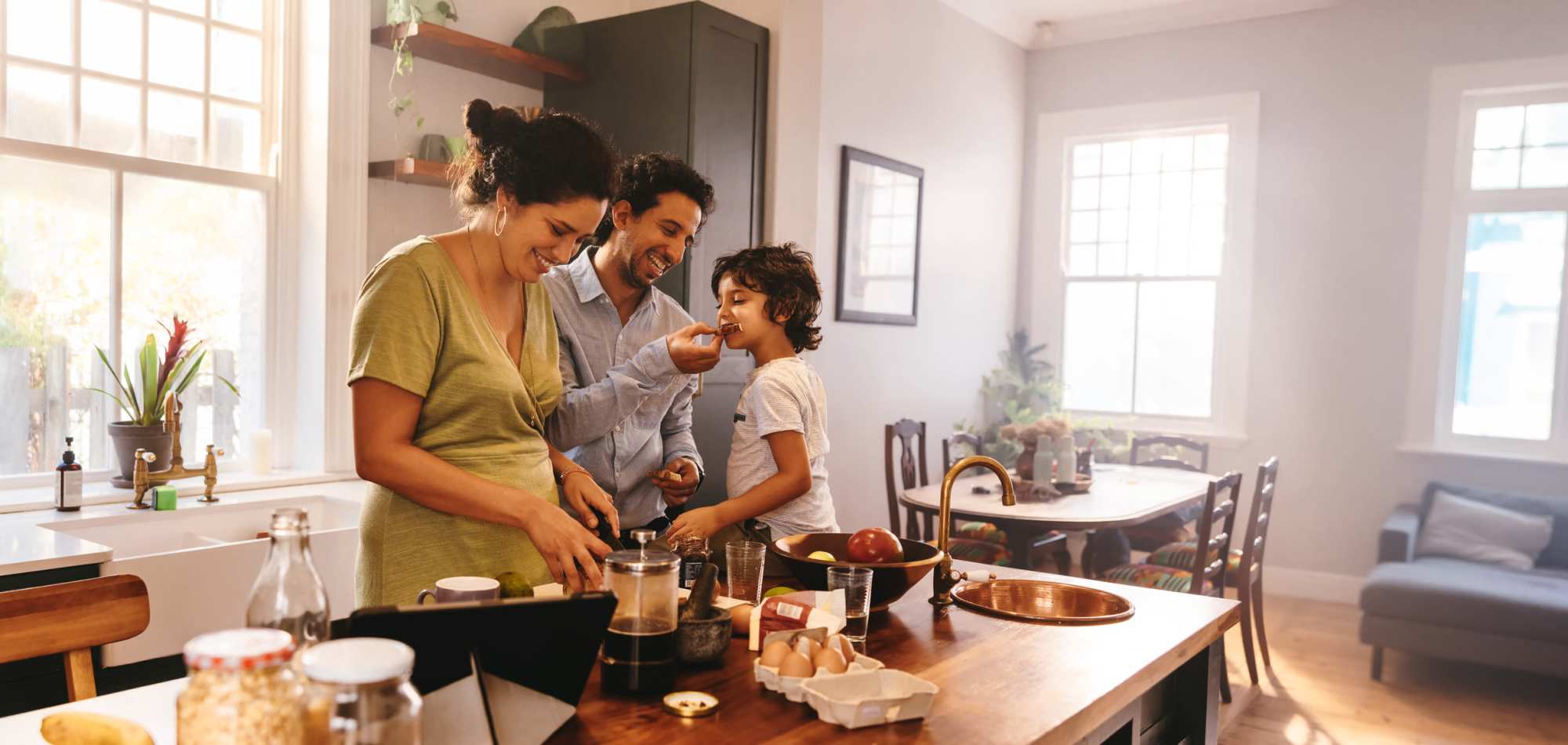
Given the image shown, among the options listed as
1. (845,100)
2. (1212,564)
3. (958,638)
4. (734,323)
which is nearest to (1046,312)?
(845,100)

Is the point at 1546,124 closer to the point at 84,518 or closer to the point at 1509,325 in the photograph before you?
the point at 1509,325

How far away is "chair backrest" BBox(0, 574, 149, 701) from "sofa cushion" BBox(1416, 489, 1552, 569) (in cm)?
527

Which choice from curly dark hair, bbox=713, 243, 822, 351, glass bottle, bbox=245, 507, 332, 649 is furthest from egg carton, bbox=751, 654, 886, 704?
curly dark hair, bbox=713, 243, 822, 351

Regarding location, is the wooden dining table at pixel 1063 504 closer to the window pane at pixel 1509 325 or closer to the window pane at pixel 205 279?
the window pane at pixel 1509 325

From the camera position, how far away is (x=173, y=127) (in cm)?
306

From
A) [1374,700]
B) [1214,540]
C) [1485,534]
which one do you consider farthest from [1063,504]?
[1485,534]

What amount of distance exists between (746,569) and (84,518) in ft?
6.28

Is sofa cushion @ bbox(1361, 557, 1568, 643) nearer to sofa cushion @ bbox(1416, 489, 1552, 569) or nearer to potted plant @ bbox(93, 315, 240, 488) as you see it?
sofa cushion @ bbox(1416, 489, 1552, 569)

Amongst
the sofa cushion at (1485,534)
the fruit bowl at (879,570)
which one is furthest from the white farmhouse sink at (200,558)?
the sofa cushion at (1485,534)

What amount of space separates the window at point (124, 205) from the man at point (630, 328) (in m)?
1.50

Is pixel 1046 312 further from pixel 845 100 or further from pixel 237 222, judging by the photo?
pixel 237 222

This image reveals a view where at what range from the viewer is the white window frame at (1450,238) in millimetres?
5285

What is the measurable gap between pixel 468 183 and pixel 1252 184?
543 centimetres

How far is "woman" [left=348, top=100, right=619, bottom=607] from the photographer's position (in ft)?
4.88
